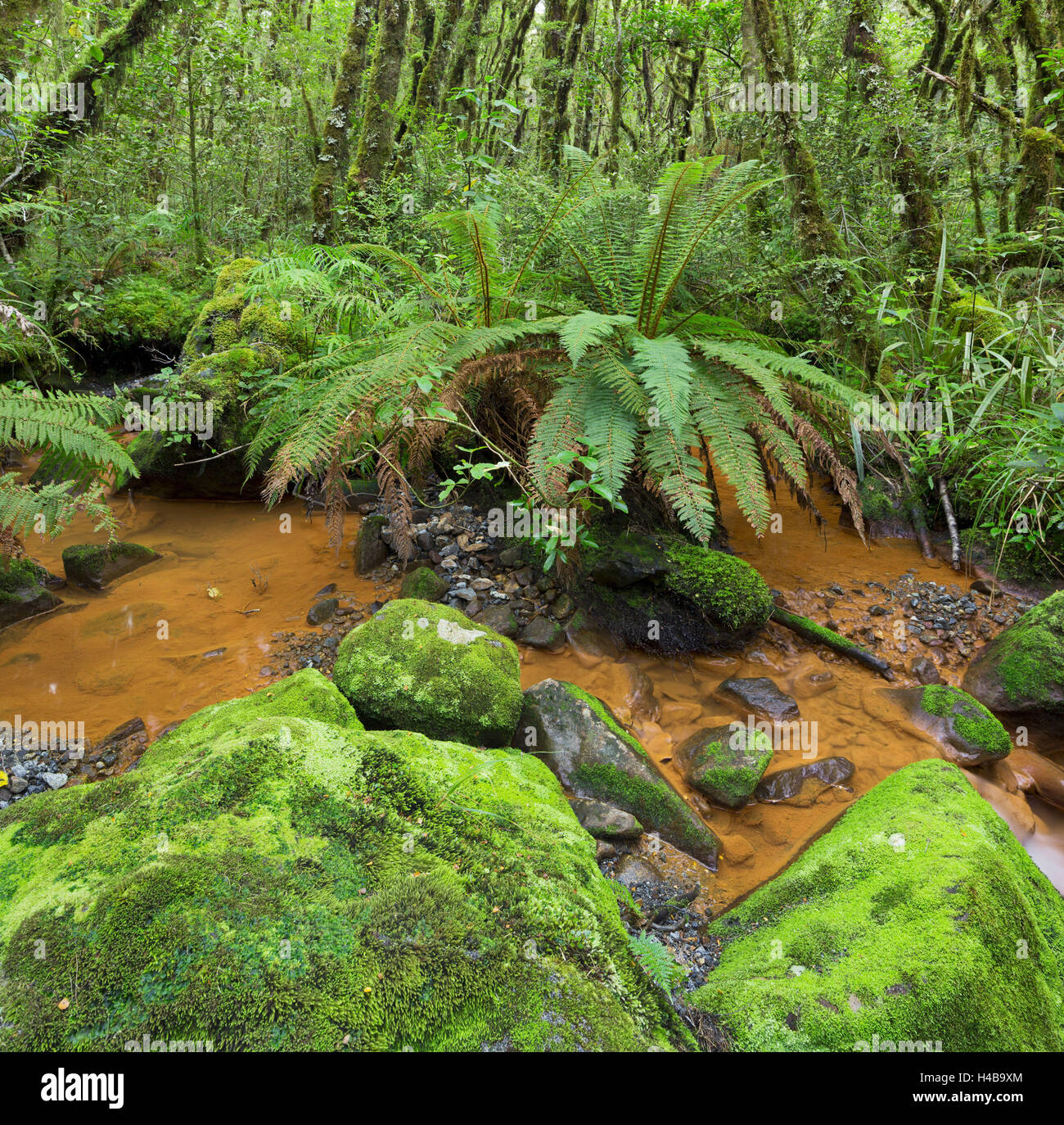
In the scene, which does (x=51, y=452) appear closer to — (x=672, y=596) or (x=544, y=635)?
(x=544, y=635)

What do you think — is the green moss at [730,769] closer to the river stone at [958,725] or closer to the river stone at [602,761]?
the river stone at [602,761]

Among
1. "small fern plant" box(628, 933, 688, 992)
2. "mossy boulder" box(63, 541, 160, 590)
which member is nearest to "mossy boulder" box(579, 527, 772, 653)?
"small fern plant" box(628, 933, 688, 992)

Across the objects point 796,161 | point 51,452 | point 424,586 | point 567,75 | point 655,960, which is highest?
point 567,75

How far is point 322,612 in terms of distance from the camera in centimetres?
345

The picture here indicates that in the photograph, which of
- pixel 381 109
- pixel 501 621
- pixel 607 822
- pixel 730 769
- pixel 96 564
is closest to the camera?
pixel 607 822

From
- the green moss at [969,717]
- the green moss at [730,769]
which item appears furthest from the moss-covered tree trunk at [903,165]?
the green moss at [730,769]

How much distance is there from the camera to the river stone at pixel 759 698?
3.06 metres

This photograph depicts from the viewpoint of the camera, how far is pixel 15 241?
664 cm

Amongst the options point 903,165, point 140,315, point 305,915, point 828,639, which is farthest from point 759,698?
point 140,315

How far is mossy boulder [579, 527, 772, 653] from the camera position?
3389mm

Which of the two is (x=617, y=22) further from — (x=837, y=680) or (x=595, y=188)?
(x=837, y=680)

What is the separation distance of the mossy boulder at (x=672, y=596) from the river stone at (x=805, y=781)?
827 mm

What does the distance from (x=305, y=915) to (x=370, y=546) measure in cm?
274
